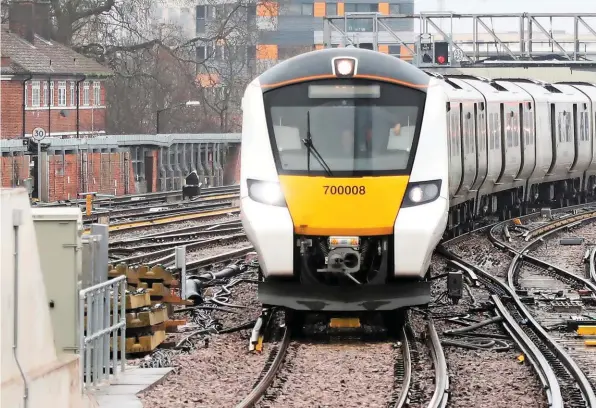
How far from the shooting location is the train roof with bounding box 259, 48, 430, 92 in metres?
13.1

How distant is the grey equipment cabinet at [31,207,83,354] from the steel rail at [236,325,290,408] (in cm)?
139

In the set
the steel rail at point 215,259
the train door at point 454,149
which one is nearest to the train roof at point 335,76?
the train door at point 454,149

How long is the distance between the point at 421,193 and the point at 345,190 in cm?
72

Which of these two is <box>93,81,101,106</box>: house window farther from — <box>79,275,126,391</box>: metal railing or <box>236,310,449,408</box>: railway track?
<box>79,275,126,391</box>: metal railing

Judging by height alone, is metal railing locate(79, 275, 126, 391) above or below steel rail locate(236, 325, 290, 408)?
above

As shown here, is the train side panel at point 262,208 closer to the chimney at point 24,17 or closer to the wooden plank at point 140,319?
the wooden plank at point 140,319

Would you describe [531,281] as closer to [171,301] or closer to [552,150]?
[171,301]

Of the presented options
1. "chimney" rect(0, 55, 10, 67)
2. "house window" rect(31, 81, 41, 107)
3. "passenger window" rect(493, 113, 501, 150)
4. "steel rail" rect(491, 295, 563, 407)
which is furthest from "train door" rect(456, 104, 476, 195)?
"house window" rect(31, 81, 41, 107)

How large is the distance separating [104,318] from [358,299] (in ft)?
9.39

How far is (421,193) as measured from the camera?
507 inches

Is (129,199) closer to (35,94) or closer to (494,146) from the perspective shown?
(35,94)

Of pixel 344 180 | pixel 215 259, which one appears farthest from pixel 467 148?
pixel 344 180

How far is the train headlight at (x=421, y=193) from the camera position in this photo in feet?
42.1

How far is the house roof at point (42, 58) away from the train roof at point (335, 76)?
35.3 metres
